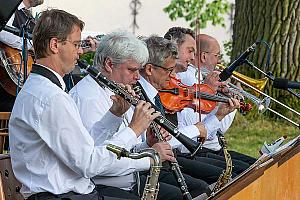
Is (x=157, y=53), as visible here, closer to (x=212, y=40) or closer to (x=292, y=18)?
(x=212, y=40)

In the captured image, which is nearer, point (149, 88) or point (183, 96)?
point (149, 88)

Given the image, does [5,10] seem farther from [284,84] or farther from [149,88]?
[284,84]

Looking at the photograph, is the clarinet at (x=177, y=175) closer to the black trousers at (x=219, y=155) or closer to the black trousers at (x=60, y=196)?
the black trousers at (x=60, y=196)

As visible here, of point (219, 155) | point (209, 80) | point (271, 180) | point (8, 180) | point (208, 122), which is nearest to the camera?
point (8, 180)

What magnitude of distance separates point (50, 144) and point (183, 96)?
1.88 metres

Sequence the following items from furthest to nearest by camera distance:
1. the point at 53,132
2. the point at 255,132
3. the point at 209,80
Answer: the point at 255,132, the point at 209,80, the point at 53,132

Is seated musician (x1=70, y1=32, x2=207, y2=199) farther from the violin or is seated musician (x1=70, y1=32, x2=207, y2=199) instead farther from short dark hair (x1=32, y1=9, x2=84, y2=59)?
the violin

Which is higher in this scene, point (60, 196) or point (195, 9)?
point (60, 196)

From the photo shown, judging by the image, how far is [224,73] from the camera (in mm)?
5105

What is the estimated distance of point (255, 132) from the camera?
8609 mm

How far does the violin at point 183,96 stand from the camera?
15.6 feet

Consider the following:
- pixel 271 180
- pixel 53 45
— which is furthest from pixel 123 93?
pixel 271 180

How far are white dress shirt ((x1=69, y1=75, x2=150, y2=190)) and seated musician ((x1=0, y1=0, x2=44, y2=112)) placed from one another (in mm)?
990

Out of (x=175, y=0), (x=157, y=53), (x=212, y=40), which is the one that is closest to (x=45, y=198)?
(x=157, y=53)
